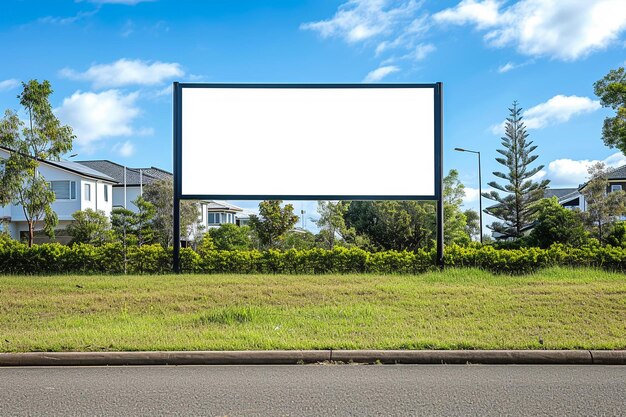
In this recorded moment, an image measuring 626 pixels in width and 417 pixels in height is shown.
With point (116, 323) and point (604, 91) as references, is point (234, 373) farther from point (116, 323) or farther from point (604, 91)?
point (604, 91)

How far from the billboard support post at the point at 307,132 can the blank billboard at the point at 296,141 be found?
27 mm

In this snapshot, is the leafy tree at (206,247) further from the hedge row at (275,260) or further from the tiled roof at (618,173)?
the tiled roof at (618,173)

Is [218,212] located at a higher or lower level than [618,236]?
higher

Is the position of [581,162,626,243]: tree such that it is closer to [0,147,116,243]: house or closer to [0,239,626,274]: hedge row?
[0,239,626,274]: hedge row

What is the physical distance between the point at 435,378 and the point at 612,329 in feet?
13.7

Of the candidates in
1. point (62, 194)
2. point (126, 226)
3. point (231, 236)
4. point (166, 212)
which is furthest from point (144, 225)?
point (62, 194)

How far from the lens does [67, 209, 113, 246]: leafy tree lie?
37312mm

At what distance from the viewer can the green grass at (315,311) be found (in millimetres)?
9047

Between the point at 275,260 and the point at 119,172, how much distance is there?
126 ft

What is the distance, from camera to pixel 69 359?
8.41 m

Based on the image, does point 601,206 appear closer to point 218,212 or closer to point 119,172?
point 218,212

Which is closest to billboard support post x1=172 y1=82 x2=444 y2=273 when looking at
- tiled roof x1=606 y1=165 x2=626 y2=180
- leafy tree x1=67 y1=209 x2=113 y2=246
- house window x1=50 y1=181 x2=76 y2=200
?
leafy tree x1=67 y1=209 x2=113 y2=246

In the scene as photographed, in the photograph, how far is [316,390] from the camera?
686 centimetres

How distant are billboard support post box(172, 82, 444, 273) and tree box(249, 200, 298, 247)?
44.6 feet
